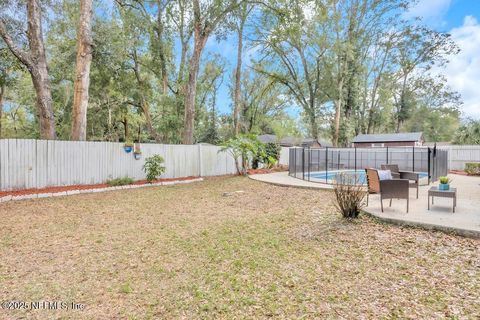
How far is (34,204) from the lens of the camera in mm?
6414

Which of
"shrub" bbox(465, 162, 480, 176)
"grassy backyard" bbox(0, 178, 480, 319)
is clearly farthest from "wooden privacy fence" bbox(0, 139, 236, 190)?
"shrub" bbox(465, 162, 480, 176)

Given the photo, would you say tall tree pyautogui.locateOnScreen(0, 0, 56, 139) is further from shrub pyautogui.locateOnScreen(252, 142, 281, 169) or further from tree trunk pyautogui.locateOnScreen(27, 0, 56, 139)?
shrub pyautogui.locateOnScreen(252, 142, 281, 169)

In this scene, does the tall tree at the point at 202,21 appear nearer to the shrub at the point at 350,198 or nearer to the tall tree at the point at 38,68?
the tall tree at the point at 38,68

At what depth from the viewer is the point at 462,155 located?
51.3ft

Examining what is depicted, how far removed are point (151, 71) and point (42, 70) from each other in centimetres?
770

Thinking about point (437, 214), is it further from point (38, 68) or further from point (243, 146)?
point (38, 68)

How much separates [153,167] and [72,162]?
2.55 metres

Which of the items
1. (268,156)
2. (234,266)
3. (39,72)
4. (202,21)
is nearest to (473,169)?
(268,156)

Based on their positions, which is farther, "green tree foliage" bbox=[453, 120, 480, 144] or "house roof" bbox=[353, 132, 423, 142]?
"house roof" bbox=[353, 132, 423, 142]

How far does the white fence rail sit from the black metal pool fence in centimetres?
300

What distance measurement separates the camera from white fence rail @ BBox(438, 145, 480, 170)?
50.4 feet

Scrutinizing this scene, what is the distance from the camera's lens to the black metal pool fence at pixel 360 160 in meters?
10.3

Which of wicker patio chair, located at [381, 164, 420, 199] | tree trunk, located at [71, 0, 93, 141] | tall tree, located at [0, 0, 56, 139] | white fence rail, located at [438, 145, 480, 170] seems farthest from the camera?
white fence rail, located at [438, 145, 480, 170]

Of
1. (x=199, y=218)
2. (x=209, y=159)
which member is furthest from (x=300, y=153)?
(x=199, y=218)
